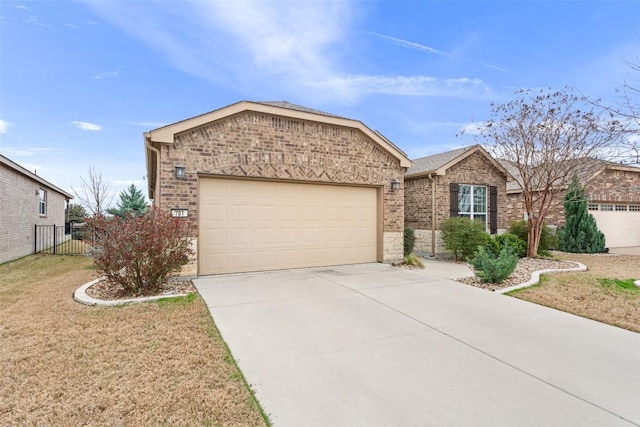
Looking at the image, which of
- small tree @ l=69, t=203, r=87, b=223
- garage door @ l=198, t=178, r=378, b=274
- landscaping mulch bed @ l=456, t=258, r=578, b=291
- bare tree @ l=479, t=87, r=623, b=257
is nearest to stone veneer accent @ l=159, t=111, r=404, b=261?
garage door @ l=198, t=178, r=378, b=274

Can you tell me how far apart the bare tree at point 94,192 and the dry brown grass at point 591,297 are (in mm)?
24712

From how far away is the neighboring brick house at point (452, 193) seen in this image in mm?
12305

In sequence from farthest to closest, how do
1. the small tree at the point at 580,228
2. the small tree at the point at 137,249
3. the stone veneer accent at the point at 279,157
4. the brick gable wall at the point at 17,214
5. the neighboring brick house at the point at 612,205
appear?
the neighboring brick house at the point at 612,205, the small tree at the point at 580,228, the brick gable wall at the point at 17,214, the stone veneer accent at the point at 279,157, the small tree at the point at 137,249

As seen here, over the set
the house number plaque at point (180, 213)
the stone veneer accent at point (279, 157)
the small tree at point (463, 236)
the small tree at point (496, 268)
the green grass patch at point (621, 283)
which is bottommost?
the green grass patch at point (621, 283)

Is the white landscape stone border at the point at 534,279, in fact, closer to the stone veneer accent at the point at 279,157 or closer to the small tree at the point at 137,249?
the stone veneer accent at the point at 279,157

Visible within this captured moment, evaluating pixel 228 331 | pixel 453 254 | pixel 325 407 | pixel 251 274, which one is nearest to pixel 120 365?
pixel 228 331

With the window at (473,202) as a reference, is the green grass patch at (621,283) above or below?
below

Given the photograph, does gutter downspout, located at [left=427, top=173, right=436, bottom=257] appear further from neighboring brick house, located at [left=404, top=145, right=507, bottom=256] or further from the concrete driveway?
the concrete driveway

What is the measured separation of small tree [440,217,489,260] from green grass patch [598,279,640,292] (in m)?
3.50

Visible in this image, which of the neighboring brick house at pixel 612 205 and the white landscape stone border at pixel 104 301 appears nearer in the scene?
the white landscape stone border at pixel 104 301

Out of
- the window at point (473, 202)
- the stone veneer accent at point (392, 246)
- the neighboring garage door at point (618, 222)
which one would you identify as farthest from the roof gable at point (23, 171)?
the neighboring garage door at point (618, 222)

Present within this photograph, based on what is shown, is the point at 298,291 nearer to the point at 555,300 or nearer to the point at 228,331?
the point at 228,331

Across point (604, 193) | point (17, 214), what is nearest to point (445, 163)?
point (604, 193)

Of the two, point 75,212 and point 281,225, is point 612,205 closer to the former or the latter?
point 281,225
